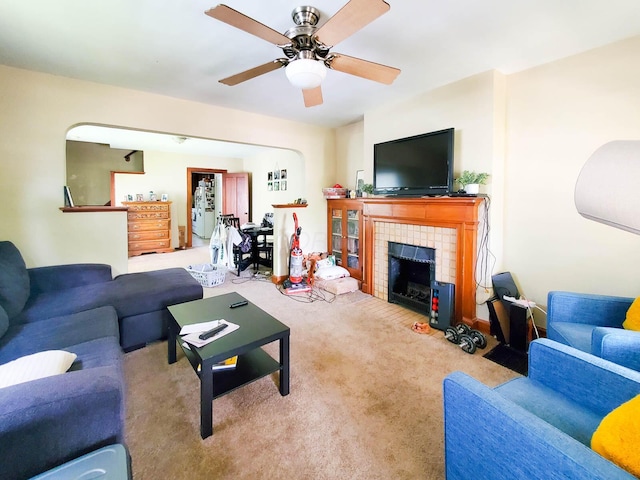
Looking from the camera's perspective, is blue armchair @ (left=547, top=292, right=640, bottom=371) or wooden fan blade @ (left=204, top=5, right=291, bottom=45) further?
blue armchair @ (left=547, top=292, right=640, bottom=371)

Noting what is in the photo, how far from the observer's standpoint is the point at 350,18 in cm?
145

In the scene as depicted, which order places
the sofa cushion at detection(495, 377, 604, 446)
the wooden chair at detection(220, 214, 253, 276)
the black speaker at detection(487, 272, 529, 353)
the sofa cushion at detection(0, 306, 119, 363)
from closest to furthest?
the sofa cushion at detection(495, 377, 604, 446) → the sofa cushion at detection(0, 306, 119, 363) → the black speaker at detection(487, 272, 529, 353) → the wooden chair at detection(220, 214, 253, 276)

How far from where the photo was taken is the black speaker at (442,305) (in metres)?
2.77

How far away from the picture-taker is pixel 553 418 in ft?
3.67

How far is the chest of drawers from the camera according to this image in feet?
20.3

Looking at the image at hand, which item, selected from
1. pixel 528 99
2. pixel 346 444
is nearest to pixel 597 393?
pixel 346 444

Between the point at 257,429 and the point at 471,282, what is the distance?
2.29 m

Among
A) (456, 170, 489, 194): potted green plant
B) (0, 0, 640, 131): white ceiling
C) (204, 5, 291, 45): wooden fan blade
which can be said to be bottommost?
(456, 170, 489, 194): potted green plant

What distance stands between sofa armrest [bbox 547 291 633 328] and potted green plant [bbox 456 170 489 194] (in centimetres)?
111

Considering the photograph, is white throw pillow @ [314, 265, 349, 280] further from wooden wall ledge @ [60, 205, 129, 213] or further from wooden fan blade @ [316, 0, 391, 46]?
wooden fan blade @ [316, 0, 391, 46]

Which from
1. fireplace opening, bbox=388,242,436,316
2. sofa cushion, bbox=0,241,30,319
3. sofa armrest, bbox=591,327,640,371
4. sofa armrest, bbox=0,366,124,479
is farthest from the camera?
fireplace opening, bbox=388,242,436,316

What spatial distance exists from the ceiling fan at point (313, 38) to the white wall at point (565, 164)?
149 centimetres

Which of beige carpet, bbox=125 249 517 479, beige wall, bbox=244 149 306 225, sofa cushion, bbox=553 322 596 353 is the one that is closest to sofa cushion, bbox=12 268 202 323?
beige carpet, bbox=125 249 517 479

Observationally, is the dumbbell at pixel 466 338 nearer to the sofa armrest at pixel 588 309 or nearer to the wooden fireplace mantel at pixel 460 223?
the wooden fireplace mantel at pixel 460 223
